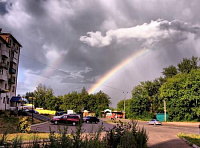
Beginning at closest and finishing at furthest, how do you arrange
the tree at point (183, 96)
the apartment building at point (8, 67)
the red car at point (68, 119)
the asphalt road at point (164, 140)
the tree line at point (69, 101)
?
the asphalt road at point (164, 140) → the red car at point (68, 119) → the apartment building at point (8, 67) → the tree at point (183, 96) → the tree line at point (69, 101)

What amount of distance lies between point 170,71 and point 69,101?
38.7 m

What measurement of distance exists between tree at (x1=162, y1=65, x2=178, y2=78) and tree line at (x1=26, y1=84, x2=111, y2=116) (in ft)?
84.7

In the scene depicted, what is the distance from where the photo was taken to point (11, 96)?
43.5m

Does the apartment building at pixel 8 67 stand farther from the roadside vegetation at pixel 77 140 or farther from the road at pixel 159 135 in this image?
the roadside vegetation at pixel 77 140

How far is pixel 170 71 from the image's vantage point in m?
74.7

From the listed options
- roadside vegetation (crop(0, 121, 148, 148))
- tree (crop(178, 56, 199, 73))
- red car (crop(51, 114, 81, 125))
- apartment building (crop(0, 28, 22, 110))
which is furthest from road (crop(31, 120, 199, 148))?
tree (crop(178, 56, 199, 73))

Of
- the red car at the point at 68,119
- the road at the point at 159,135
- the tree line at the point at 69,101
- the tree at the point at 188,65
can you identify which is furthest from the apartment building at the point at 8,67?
the tree at the point at 188,65

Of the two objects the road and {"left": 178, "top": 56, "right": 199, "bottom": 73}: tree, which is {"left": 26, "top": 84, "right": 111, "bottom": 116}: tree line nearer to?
{"left": 178, "top": 56, "right": 199, "bottom": 73}: tree

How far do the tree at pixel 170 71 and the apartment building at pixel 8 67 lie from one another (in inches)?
1992

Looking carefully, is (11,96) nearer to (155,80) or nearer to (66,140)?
(66,140)

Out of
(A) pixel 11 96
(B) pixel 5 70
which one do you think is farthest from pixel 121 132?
(A) pixel 11 96

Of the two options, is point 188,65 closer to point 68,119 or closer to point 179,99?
point 179,99

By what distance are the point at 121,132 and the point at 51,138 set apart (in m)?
3.99

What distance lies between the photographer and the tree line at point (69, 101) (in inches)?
3054
